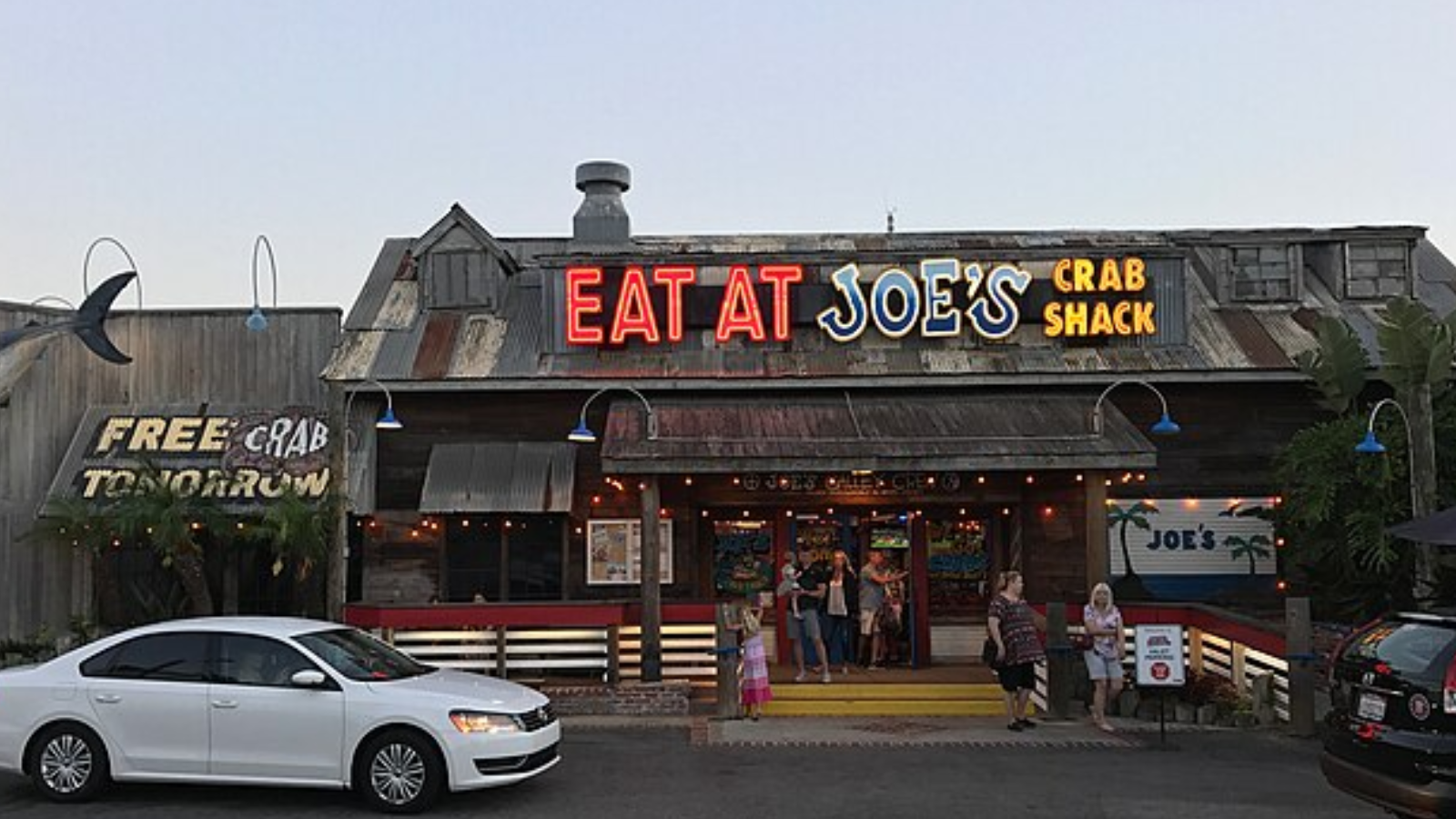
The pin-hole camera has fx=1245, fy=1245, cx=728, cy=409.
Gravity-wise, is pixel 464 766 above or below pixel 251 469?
below


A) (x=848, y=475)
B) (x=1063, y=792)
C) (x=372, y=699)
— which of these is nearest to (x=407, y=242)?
(x=848, y=475)

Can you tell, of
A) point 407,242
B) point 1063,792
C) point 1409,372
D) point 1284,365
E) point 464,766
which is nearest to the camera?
point 464,766

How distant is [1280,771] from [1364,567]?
15.9ft

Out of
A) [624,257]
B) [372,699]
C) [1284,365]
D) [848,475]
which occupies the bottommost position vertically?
[372,699]

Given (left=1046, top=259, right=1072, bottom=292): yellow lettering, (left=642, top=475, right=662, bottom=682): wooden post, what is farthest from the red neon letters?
(left=1046, top=259, right=1072, bottom=292): yellow lettering

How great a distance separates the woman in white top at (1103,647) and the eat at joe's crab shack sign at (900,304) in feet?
16.2

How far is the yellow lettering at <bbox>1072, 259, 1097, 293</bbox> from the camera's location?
17312 mm

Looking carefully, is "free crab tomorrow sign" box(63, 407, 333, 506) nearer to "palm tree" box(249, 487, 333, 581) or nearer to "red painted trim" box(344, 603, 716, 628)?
"palm tree" box(249, 487, 333, 581)

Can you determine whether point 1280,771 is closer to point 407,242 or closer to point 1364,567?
point 1364,567

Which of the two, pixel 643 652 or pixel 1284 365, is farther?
pixel 1284 365

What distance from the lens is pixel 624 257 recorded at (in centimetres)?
1738

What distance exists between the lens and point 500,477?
54.9 feet

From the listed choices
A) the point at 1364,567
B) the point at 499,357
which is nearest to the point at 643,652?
the point at 499,357

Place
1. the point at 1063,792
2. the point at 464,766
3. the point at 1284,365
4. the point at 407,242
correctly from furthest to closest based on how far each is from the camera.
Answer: the point at 407,242 < the point at 1284,365 < the point at 1063,792 < the point at 464,766
